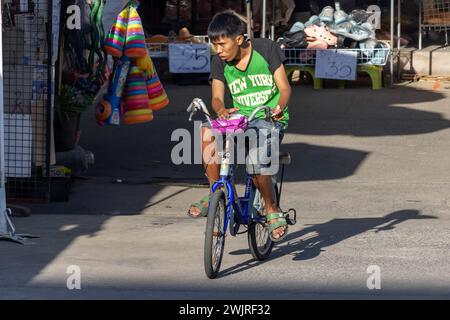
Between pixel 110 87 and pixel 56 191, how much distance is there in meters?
1.12

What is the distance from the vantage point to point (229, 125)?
22.9 ft

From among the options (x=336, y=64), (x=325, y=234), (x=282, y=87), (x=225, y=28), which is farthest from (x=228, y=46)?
(x=336, y=64)

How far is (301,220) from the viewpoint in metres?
9.19

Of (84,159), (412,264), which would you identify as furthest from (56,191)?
(412,264)

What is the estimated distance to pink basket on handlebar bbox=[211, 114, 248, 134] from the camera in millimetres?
6980

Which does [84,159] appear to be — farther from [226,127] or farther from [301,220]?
[226,127]

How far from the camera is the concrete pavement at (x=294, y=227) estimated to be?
23.0ft

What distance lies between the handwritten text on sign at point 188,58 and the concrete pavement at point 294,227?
1405 mm

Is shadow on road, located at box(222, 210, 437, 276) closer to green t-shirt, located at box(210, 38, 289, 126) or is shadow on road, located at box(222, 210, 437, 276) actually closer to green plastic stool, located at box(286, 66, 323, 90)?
green t-shirt, located at box(210, 38, 289, 126)

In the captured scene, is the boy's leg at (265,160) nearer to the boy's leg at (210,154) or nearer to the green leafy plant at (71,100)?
the boy's leg at (210,154)

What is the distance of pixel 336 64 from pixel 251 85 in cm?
835

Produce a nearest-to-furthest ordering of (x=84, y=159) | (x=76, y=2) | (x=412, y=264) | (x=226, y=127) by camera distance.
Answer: (x=226, y=127) → (x=412, y=264) → (x=76, y=2) → (x=84, y=159)

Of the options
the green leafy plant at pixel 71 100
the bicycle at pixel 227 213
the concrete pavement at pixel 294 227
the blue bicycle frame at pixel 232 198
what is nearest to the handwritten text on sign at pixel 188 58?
the concrete pavement at pixel 294 227

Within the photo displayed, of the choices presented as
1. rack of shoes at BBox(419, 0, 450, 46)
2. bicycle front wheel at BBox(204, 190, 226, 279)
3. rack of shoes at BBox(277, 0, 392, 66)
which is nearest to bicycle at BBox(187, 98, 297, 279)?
bicycle front wheel at BBox(204, 190, 226, 279)
